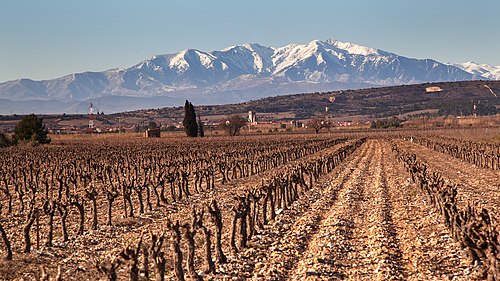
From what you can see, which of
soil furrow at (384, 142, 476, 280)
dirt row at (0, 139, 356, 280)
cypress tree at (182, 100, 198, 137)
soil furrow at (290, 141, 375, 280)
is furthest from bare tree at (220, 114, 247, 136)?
soil furrow at (290, 141, 375, 280)

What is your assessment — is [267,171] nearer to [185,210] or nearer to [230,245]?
[185,210]

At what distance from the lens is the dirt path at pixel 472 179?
28447 millimetres

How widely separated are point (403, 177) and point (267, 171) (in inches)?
408

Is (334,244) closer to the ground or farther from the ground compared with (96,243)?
farther from the ground

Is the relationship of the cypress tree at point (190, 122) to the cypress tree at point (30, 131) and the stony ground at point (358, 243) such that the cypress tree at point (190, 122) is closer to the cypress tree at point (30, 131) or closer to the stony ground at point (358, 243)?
the cypress tree at point (30, 131)

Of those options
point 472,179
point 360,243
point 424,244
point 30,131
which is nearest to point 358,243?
point 360,243

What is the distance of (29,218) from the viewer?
21.3 meters

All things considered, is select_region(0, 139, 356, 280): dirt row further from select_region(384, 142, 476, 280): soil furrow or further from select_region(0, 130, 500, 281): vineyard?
select_region(384, 142, 476, 280): soil furrow

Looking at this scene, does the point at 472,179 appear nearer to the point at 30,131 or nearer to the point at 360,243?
the point at 360,243

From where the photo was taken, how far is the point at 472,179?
123 feet

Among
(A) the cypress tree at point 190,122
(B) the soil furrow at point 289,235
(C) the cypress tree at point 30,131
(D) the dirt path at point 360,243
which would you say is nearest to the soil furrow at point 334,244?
(D) the dirt path at point 360,243

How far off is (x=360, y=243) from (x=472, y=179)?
1955 centimetres

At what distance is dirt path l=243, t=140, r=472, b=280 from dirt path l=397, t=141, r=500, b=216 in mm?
2353

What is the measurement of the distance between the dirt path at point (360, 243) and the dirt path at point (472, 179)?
2353 millimetres
